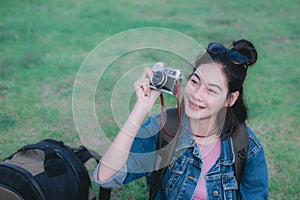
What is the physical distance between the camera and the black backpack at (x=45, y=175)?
204 cm

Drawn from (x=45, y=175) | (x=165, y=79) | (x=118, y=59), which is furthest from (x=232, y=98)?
(x=118, y=59)

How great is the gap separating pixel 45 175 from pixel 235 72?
1144 mm

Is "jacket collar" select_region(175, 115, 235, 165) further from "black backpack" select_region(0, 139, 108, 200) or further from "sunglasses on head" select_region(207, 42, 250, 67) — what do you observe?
"black backpack" select_region(0, 139, 108, 200)

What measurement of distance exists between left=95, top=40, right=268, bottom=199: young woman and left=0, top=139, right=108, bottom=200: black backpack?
0.32 metres

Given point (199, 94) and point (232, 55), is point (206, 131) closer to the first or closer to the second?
point (199, 94)

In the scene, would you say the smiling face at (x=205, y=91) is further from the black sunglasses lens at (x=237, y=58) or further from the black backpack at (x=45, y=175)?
the black backpack at (x=45, y=175)

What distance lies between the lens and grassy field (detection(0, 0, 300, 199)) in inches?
151

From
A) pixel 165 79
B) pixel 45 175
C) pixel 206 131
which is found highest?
pixel 165 79

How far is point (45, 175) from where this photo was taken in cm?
212

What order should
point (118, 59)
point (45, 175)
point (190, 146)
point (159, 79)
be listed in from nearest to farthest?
point (159, 79) → point (45, 175) → point (190, 146) → point (118, 59)

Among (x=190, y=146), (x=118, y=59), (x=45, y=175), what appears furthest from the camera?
(x=118, y=59)

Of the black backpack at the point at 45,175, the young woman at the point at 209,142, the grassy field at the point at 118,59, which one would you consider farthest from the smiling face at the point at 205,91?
the grassy field at the point at 118,59

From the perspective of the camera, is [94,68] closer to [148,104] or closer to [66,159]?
[66,159]

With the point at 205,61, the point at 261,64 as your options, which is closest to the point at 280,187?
the point at 205,61
